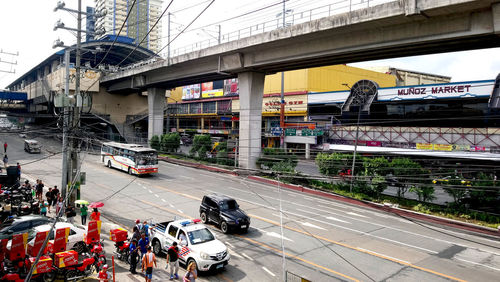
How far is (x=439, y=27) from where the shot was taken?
19969 millimetres

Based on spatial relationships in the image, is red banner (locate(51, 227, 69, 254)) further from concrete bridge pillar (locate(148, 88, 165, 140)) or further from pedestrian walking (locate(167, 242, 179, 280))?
concrete bridge pillar (locate(148, 88, 165, 140))

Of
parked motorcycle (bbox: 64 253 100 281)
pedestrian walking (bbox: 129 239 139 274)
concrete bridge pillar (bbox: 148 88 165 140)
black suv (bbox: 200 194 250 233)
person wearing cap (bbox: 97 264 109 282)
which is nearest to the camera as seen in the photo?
person wearing cap (bbox: 97 264 109 282)

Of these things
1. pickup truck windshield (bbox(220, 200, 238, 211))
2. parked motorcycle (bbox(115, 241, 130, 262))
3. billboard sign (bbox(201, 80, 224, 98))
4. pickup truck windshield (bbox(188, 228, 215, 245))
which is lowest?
parked motorcycle (bbox(115, 241, 130, 262))

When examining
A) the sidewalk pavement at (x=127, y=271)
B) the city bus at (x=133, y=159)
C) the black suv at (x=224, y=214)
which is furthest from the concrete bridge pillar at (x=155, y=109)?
the sidewalk pavement at (x=127, y=271)

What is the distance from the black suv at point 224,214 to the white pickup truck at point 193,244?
289 cm

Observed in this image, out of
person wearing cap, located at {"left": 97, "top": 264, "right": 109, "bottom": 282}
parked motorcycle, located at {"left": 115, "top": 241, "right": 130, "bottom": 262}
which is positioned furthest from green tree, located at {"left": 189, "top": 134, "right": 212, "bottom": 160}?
person wearing cap, located at {"left": 97, "top": 264, "right": 109, "bottom": 282}

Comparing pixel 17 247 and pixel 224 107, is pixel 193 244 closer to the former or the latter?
pixel 17 247

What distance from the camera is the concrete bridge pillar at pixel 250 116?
3297 centimetres

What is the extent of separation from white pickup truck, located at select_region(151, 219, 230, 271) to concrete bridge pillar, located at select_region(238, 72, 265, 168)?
1941 cm

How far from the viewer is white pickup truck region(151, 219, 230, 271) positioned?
1170 cm

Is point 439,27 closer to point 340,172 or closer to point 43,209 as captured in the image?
point 340,172

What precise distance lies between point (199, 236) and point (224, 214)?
13.5ft

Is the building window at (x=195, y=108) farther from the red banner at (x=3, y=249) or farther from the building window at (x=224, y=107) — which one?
the red banner at (x=3, y=249)

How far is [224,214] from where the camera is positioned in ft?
55.2
